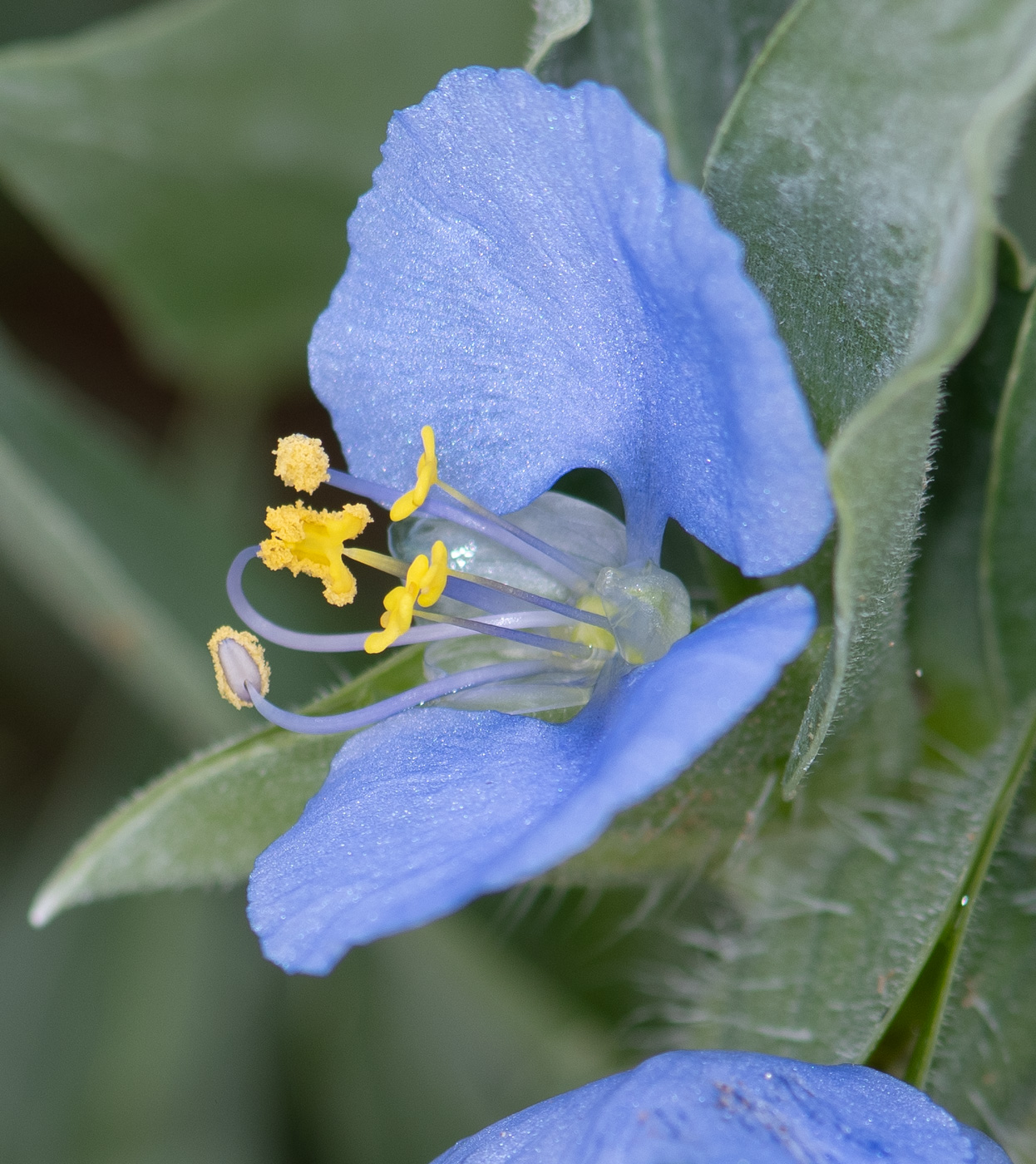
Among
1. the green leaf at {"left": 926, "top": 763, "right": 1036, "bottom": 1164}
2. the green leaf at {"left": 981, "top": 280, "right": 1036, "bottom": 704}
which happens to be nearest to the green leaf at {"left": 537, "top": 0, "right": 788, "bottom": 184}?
the green leaf at {"left": 981, "top": 280, "right": 1036, "bottom": 704}

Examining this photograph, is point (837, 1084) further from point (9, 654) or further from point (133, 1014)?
point (9, 654)

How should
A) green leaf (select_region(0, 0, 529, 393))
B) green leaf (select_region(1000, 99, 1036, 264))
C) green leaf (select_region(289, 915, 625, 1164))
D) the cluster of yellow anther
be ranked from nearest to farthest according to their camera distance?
1. the cluster of yellow anther
2. green leaf (select_region(1000, 99, 1036, 264))
3. green leaf (select_region(0, 0, 529, 393))
4. green leaf (select_region(289, 915, 625, 1164))

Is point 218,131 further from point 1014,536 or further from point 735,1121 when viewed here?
point 735,1121

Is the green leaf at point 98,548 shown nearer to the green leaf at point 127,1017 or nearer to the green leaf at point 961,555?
the green leaf at point 127,1017

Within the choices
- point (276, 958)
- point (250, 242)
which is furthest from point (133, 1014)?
point (276, 958)

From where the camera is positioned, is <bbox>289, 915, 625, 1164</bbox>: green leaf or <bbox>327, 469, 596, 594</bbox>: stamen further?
<bbox>289, 915, 625, 1164</bbox>: green leaf

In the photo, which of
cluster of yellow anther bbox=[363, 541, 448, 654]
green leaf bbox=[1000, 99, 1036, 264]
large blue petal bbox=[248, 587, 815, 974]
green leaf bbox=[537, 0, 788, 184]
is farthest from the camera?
green leaf bbox=[1000, 99, 1036, 264]

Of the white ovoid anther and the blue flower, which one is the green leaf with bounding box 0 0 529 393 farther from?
the white ovoid anther
